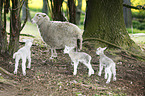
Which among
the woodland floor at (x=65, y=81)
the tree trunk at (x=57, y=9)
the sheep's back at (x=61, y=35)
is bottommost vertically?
the woodland floor at (x=65, y=81)

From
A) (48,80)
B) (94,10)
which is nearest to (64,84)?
(48,80)

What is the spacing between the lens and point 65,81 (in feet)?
17.2

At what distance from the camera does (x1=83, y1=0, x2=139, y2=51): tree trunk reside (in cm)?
785

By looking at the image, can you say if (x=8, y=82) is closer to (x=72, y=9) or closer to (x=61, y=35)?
(x=61, y=35)

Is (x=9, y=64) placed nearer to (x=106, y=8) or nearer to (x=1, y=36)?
(x=1, y=36)

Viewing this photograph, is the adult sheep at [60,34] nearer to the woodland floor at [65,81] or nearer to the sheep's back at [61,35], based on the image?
the sheep's back at [61,35]

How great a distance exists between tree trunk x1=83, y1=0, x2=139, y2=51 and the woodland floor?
1.28 m

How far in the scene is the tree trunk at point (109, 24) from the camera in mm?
7852

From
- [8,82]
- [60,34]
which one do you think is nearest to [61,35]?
[60,34]

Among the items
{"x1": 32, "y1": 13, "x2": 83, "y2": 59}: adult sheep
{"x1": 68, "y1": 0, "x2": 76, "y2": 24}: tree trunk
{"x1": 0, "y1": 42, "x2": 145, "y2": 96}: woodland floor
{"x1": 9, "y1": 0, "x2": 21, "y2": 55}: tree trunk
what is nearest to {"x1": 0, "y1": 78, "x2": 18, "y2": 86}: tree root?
{"x1": 0, "y1": 42, "x2": 145, "y2": 96}: woodland floor

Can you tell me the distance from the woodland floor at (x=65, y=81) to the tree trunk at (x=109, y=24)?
128 cm

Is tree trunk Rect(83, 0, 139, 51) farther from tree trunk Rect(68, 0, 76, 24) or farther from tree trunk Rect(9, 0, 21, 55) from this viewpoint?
tree trunk Rect(9, 0, 21, 55)

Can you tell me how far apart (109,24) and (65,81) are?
362 cm

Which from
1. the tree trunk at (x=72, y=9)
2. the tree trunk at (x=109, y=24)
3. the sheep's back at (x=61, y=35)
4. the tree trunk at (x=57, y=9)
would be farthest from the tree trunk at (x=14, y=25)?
the tree trunk at (x=109, y=24)
